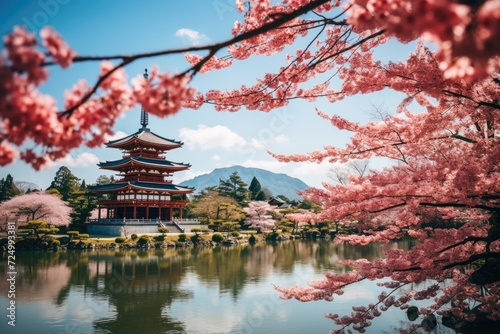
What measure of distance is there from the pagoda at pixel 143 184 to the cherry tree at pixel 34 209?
339 centimetres

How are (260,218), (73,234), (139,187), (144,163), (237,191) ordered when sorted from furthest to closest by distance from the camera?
(237,191), (260,218), (144,163), (139,187), (73,234)

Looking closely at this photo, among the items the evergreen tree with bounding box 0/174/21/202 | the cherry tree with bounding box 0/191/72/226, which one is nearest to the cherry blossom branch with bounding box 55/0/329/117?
the cherry tree with bounding box 0/191/72/226

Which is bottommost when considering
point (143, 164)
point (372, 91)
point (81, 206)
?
point (81, 206)

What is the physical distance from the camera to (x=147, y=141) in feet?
87.3

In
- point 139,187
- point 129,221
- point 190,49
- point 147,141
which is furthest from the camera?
point 147,141

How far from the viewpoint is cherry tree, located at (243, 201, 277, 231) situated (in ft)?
96.7

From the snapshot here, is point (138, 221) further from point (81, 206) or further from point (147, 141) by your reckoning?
point (147, 141)

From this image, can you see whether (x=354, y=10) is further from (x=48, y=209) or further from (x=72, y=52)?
(x=48, y=209)

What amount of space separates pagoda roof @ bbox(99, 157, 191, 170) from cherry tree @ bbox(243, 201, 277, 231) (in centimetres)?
866

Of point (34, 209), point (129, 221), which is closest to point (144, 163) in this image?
point (129, 221)

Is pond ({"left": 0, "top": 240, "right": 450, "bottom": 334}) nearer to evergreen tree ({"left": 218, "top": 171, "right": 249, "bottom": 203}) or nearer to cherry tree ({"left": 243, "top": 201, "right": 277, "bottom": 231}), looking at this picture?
cherry tree ({"left": 243, "top": 201, "right": 277, "bottom": 231})

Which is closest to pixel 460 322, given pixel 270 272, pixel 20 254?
pixel 270 272

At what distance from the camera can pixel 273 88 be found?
Result: 2.97 metres

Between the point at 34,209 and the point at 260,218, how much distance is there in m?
19.2
